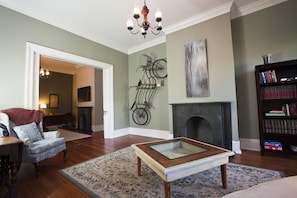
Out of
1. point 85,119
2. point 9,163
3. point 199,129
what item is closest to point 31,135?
point 9,163

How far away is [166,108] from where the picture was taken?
4.43 m

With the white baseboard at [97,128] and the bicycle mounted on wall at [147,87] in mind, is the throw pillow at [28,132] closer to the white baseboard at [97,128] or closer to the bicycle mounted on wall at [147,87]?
the bicycle mounted on wall at [147,87]

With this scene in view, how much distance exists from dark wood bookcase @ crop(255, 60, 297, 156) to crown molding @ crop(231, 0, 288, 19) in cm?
136

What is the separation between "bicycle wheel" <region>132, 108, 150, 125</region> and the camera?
4859mm

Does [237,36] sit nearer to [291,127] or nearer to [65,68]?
[291,127]

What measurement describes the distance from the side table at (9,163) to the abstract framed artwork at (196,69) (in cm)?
328

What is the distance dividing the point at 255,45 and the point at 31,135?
16.1ft

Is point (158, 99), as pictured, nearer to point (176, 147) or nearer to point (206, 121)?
point (206, 121)

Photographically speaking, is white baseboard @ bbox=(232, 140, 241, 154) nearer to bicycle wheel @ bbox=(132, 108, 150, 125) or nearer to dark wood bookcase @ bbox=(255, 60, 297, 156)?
dark wood bookcase @ bbox=(255, 60, 297, 156)

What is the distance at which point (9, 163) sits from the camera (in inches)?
62.1

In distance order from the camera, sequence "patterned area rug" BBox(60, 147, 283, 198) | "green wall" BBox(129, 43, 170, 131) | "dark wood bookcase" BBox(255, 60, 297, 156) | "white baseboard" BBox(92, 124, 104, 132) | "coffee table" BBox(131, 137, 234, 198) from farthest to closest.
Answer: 1. "white baseboard" BBox(92, 124, 104, 132)
2. "green wall" BBox(129, 43, 170, 131)
3. "dark wood bookcase" BBox(255, 60, 297, 156)
4. "patterned area rug" BBox(60, 147, 283, 198)
5. "coffee table" BBox(131, 137, 234, 198)

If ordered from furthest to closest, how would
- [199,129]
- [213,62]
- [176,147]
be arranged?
[199,129] < [213,62] < [176,147]

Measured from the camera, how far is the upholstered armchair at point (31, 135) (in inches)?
85.4

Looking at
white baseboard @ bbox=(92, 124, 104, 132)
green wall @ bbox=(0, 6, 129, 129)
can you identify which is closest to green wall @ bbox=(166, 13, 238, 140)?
green wall @ bbox=(0, 6, 129, 129)
